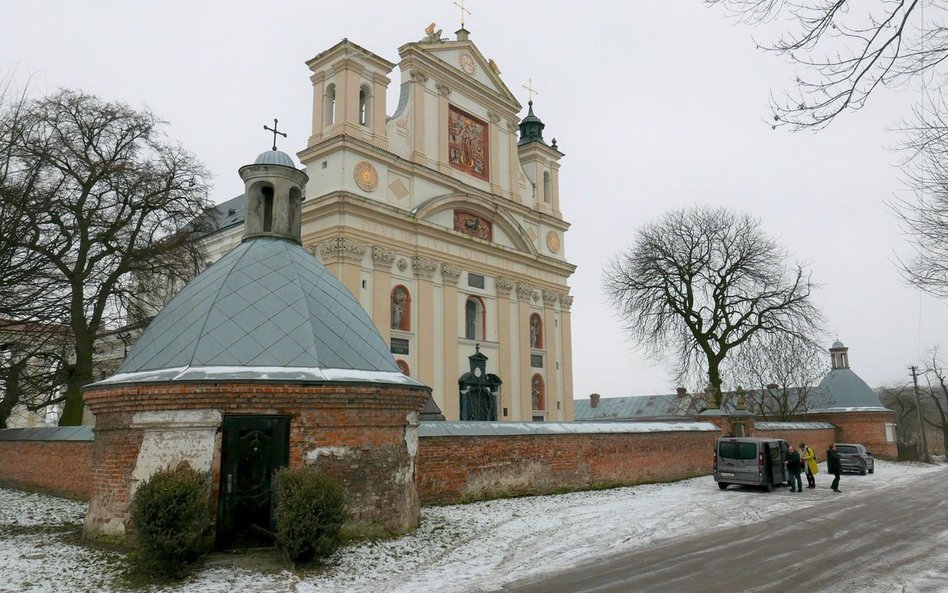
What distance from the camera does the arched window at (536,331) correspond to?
33812 millimetres

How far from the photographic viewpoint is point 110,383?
9828 millimetres

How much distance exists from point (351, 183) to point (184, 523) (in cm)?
1919

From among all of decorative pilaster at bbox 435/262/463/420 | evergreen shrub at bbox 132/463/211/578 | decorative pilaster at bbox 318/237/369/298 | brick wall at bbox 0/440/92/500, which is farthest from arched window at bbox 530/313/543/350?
evergreen shrub at bbox 132/463/211/578

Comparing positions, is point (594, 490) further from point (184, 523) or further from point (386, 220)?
point (386, 220)

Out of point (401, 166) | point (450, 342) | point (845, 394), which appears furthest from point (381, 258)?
point (845, 394)

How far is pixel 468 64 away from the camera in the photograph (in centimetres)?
3228

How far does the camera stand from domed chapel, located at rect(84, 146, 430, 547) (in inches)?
366

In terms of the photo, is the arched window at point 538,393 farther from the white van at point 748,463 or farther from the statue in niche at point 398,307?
the white van at point 748,463

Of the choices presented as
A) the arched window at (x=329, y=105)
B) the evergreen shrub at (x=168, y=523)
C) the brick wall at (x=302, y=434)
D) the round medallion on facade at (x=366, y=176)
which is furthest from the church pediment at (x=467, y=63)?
the evergreen shrub at (x=168, y=523)

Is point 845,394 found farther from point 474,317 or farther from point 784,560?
point 784,560

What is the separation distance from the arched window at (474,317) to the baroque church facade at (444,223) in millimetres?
64

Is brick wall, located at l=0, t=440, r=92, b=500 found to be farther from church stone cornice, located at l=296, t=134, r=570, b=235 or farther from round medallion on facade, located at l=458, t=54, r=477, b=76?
round medallion on facade, located at l=458, t=54, r=477, b=76

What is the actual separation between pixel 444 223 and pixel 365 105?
5833 millimetres

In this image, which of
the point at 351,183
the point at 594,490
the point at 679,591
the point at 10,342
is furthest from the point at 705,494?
the point at 10,342
